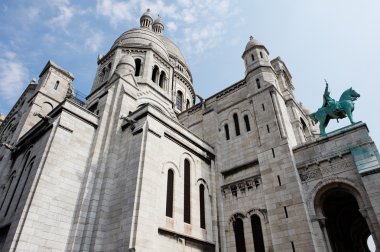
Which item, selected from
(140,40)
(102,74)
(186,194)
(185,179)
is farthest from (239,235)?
(140,40)

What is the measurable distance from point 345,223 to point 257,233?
982 cm

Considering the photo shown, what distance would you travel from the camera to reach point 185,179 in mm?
17422

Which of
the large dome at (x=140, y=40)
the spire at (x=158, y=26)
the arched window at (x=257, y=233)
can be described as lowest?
the arched window at (x=257, y=233)

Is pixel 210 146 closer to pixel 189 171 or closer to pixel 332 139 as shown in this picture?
pixel 189 171

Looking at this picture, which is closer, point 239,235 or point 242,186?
point 239,235

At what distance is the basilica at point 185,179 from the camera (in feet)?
42.4

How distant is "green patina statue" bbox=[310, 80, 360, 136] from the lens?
56.5ft

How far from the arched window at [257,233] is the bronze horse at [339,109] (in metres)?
6.96

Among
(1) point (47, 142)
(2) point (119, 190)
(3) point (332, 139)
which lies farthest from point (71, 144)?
(3) point (332, 139)

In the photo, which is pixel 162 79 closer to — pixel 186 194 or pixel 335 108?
pixel 186 194

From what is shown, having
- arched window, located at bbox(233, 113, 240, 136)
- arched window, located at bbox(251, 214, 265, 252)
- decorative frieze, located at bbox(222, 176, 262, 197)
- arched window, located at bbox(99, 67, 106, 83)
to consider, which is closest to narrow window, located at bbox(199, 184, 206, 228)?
decorative frieze, located at bbox(222, 176, 262, 197)

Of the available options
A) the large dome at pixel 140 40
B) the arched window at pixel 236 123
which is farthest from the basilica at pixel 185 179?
the large dome at pixel 140 40

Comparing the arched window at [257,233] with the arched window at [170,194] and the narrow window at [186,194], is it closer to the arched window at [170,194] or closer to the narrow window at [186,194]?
the narrow window at [186,194]

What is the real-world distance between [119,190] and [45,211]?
11.6ft
